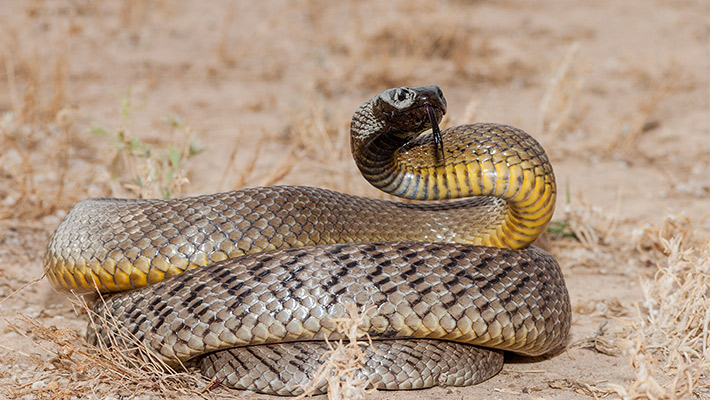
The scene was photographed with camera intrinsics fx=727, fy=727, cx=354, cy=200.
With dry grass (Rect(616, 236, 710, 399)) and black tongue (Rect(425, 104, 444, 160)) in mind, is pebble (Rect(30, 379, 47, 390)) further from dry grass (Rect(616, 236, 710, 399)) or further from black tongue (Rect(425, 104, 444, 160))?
dry grass (Rect(616, 236, 710, 399))

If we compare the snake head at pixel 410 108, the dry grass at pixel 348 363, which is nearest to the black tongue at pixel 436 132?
the snake head at pixel 410 108

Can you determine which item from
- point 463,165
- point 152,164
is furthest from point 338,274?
point 152,164

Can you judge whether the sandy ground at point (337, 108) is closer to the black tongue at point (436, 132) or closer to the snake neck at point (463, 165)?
the snake neck at point (463, 165)

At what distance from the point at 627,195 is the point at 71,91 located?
714cm

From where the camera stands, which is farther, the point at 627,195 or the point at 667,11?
the point at 667,11

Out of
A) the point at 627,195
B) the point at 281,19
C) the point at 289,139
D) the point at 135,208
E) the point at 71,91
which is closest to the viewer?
the point at 135,208

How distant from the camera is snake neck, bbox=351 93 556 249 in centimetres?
374

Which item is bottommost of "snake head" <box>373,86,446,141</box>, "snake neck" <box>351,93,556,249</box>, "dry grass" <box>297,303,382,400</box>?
"dry grass" <box>297,303,382,400</box>

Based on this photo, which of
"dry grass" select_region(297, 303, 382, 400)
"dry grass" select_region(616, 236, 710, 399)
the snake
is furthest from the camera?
"dry grass" select_region(616, 236, 710, 399)

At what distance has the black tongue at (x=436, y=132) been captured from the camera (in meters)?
3.60

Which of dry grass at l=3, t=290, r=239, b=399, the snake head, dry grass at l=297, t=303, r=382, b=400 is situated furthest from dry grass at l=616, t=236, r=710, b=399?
dry grass at l=3, t=290, r=239, b=399

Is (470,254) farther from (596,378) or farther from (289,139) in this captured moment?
(289,139)

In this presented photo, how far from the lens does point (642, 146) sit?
29.0 feet

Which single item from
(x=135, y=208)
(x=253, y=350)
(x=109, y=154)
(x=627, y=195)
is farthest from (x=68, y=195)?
(x=627, y=195)
